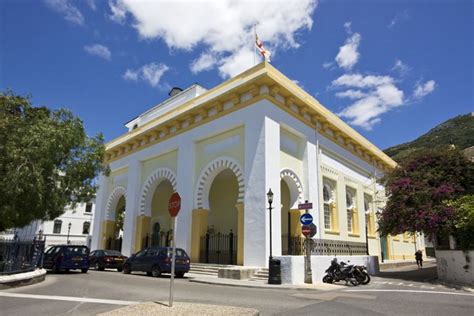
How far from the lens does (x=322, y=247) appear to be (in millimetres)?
16672

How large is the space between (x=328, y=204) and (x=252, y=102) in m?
8.47

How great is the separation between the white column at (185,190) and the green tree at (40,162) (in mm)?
4722

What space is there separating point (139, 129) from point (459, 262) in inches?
817

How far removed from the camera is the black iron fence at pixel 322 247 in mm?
16500

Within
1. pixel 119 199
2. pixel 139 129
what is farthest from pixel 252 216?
pixel 119 199

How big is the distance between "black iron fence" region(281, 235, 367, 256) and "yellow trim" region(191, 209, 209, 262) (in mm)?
4421

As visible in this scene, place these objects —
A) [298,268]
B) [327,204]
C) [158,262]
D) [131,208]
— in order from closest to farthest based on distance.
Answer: [298,268] → [158,262] → [327,204] → [131,208]

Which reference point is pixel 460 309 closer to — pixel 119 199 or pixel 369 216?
pixel 369 216

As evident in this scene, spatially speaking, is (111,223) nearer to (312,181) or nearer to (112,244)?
Answer: (112,244)

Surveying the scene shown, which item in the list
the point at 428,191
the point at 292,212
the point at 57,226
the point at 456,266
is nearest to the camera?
the point at 456,266

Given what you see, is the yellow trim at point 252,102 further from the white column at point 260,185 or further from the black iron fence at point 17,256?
the black iron fence at point 17,256

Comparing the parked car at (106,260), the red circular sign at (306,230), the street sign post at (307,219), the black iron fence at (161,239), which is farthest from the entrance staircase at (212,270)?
the black iron fence at (161,239)

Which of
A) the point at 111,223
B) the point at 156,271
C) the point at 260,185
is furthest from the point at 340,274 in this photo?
the point at 111,223

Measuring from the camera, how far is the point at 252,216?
1644 centimetres
